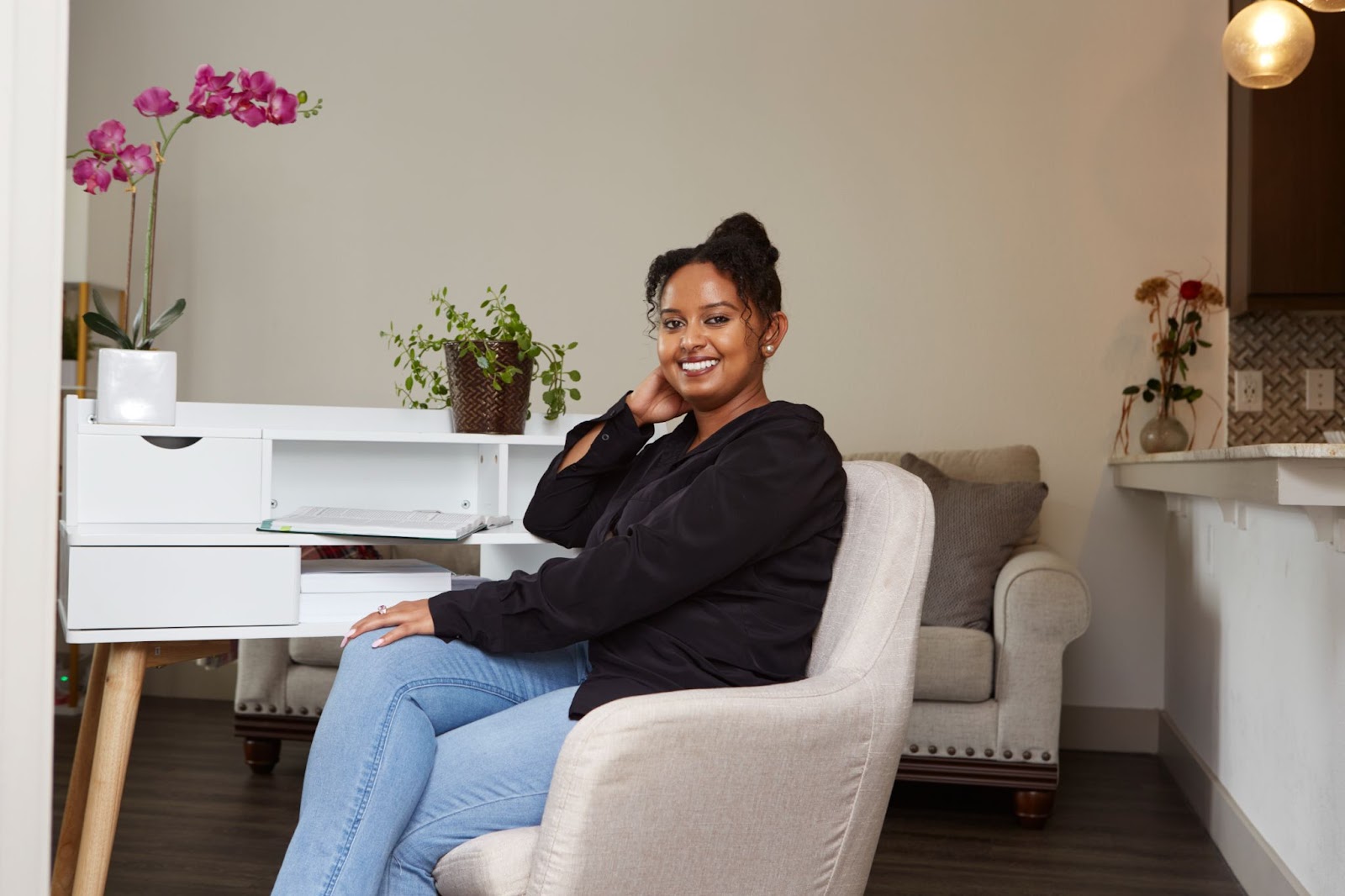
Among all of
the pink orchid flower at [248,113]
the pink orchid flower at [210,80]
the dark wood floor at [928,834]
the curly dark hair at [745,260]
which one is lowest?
the dark wood floor at [928,834]

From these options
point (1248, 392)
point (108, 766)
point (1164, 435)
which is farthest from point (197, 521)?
point (1248, 392)

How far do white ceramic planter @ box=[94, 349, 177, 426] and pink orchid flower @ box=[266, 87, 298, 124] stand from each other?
0.44m

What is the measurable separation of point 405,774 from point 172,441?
0.99 metres

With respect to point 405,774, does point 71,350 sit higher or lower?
higher

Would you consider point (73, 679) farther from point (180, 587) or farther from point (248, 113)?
point (248, 113)

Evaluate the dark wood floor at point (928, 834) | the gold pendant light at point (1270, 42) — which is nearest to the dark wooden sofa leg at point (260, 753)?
the dark wood floor at point (928, 834)

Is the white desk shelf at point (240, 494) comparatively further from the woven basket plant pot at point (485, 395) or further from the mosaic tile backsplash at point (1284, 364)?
the mosaic tile backsplash at point (1284, 364)

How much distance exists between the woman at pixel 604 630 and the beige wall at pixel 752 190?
2.18 metres

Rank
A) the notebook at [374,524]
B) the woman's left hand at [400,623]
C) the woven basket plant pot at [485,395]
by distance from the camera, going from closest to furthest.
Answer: the woman's left hand at [400,623] → the notebook at [374,524] → the woven basket plant pot at [485,395]

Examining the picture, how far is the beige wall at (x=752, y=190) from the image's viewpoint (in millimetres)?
3645

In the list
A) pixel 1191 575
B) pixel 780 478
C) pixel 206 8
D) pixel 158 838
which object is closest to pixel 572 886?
pixel 780 478

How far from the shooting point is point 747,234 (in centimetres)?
167

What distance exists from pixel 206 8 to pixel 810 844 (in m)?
3.84

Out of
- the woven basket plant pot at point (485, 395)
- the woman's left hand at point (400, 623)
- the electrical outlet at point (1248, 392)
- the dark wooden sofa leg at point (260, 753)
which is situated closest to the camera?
the woman's left hand at point (400, 623)
